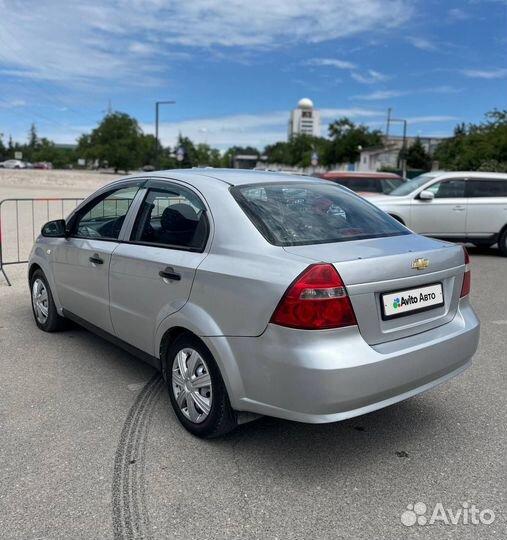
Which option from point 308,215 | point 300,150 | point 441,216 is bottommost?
point 441,216

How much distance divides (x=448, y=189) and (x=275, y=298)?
9.89 m

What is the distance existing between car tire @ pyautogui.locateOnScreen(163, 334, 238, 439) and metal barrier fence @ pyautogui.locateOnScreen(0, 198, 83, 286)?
5.21m

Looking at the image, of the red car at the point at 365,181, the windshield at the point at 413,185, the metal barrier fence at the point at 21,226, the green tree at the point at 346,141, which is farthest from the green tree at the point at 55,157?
the windshield at the point at 413,185

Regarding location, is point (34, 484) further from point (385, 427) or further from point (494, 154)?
point (494, 154)

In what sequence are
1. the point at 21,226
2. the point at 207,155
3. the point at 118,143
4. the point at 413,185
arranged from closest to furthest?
the point at 413,185 → the point at 21,226 → the point at 118,143 → the point at 207,155

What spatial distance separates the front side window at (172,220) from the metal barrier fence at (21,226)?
4.69 metres

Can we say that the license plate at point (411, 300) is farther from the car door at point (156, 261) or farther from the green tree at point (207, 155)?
the green tree at point (207, 155)

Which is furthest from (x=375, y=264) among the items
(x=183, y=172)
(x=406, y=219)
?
(x=406, y=219)

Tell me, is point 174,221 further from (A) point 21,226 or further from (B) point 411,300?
(A) point 21,226

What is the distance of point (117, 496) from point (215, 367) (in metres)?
0.84

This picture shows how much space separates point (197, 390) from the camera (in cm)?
333

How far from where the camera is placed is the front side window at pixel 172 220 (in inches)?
136

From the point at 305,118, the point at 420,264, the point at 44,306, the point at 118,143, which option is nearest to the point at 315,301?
the point at 420,264

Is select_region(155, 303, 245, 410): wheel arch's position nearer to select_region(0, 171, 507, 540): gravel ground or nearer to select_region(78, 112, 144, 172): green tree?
select_region(0, 171, 507, 540): gravel ground
